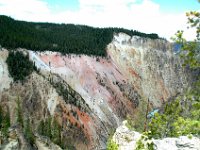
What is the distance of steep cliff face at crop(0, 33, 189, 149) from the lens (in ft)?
330

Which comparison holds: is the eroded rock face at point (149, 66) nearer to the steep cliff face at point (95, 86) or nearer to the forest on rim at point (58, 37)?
the steep cliff face at point (95, 86)

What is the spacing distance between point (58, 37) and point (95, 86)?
29.6 metres

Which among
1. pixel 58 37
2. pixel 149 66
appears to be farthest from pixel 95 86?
pixel 149 66

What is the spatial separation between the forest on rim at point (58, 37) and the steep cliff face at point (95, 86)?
337 cm

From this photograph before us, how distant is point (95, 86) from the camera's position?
12769 centimetres

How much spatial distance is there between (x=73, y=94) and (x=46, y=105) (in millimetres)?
11381

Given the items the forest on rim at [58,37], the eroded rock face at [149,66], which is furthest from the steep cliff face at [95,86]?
the forest on rim at [58,37]

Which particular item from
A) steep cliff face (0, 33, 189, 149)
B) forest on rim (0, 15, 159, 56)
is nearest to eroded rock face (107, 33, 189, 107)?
steep cliff face (0, 33, 189, 149)

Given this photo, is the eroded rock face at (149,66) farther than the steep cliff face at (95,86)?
Yes

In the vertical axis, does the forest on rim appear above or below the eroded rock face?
above

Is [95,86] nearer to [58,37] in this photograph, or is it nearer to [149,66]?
[58,37]

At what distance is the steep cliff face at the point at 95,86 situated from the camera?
330 feet

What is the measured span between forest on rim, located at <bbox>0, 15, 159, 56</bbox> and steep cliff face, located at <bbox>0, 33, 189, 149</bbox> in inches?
133

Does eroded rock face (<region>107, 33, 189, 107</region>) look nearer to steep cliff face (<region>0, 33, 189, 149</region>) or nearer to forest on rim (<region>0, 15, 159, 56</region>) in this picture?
steep cliff face (<region>0, 33, 189, 149</region>)
